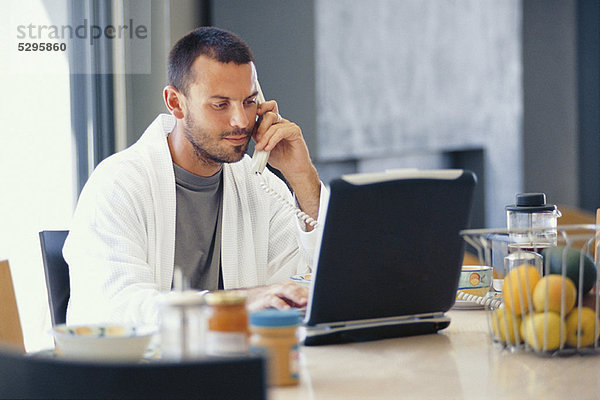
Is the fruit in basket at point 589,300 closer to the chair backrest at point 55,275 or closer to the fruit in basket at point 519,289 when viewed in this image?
the fruit in basket at point 519,289

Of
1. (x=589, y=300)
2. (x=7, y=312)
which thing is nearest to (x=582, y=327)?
(x=589, y=300)

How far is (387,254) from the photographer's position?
136cm

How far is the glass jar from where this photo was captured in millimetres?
1058

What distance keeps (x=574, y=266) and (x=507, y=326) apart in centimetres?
15

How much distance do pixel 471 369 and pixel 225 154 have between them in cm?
109

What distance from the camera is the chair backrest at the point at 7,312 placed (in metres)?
1.57

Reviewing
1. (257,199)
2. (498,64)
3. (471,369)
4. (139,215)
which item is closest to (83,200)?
(139,215)

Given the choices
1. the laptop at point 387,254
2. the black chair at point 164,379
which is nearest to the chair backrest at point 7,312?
the laptop at point 387,254

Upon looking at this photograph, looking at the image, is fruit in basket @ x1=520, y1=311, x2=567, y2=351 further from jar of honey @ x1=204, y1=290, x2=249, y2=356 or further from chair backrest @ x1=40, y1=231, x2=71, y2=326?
chair backrest @ x1=40, y1=231, x2=71, y2=326

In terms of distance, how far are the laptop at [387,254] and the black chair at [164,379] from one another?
540 mm

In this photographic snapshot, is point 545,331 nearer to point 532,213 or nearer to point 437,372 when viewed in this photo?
point 437,372

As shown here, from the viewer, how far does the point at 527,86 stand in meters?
5.44

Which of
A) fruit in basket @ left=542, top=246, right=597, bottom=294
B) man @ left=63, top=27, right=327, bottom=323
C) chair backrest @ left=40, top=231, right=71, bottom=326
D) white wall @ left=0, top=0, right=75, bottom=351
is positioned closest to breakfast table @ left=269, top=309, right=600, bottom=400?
fruit in basket @ left=542, top=246, right=597, bottom=294

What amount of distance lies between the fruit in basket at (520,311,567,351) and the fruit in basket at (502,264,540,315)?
0.07 ft
